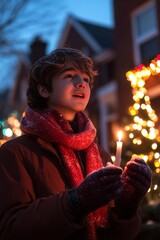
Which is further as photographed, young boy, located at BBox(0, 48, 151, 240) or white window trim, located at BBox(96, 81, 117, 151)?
white window trim, located at BBox(96, 81, 117, 151)

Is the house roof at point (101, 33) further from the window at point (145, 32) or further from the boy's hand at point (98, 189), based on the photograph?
the boy's hand at point (98, 189)

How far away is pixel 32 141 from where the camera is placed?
210 cm

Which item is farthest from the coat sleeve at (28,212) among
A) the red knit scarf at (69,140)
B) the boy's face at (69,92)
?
the boy's face at (69,92)

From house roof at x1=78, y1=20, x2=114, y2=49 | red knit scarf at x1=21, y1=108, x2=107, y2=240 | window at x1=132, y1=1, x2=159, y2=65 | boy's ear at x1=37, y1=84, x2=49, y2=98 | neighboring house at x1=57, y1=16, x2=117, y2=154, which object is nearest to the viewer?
red knit scarf at x1=21, y1=108, x2=107, y2=240

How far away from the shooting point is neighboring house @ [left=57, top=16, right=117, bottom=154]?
14.9 meters

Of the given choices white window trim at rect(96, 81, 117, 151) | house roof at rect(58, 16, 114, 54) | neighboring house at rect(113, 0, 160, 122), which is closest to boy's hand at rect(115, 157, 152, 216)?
neighboring house at rect(113, 0, 160, 122)

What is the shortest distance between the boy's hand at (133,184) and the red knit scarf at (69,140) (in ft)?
0.37

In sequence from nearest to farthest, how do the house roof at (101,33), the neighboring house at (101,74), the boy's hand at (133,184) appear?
the boy's hand at (133,184)
the neighboring house at (101,74)
the house roof at (101,33)

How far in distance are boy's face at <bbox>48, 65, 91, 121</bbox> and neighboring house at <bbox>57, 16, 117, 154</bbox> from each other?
11.1 meters

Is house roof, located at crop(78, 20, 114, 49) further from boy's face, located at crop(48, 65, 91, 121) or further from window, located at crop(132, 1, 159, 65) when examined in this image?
boy's face, located at crop(48, 65, 91, 121)

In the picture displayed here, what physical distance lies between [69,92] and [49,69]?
183 millimetres

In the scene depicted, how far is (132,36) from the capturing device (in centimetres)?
1228

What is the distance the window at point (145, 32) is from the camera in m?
11.4

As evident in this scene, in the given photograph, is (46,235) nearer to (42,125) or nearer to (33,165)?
(33,165)
